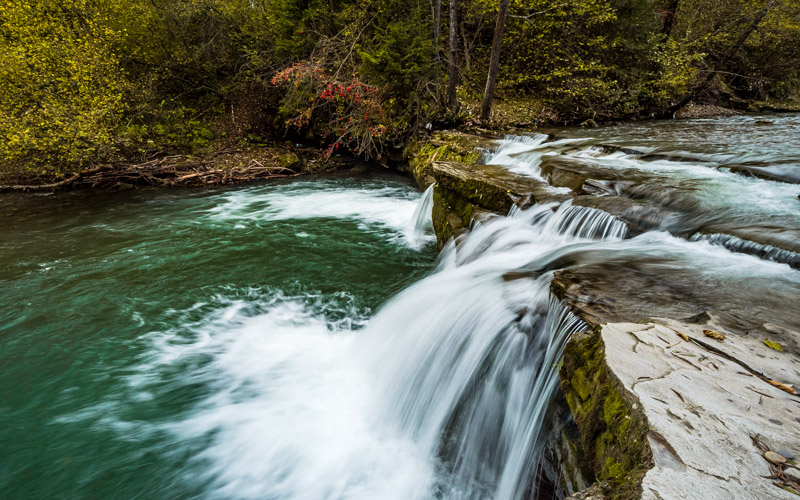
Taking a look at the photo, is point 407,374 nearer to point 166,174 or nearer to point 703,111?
point 166,174

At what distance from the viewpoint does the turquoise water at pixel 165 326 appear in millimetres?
2969

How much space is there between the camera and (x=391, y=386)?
3.71 metres

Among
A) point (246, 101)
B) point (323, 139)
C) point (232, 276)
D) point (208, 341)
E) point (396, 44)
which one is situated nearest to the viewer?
point (208, 341)

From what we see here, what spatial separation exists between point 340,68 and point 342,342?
33.1ft

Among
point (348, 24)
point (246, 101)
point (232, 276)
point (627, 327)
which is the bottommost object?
point (232, 276)

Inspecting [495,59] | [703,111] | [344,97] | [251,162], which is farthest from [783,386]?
[703,111]

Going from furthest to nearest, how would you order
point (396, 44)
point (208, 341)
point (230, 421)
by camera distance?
point (396, 44) < point (208, 341) < point (230, 421)

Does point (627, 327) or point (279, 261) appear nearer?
point (627, 327)

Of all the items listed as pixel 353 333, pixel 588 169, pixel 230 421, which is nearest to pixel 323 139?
pixel 588 169

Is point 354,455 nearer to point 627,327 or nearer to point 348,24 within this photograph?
point 627,327

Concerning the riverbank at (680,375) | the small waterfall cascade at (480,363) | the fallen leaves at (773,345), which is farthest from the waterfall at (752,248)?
the fallen leaves at (773,345)

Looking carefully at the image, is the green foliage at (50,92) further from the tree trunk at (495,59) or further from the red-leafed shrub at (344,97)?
the tree trunk at (495,59)

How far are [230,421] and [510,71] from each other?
15910 mm

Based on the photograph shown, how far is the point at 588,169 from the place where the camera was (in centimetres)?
647
